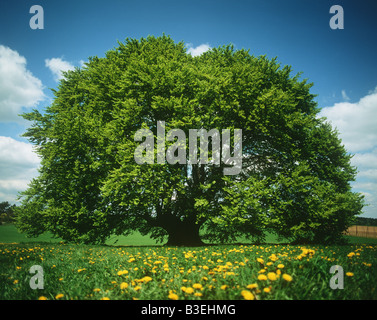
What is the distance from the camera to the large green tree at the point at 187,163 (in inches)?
465

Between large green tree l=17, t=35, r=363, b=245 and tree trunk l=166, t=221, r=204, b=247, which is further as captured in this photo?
tree trunk l=166, t=221, r=204, b=247

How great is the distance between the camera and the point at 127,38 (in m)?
15.6

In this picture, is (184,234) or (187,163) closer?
(187,163)

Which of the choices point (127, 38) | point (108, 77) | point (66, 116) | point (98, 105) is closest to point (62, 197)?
point (66, 116)

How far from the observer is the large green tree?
1180 cm

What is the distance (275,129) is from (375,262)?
406 inches

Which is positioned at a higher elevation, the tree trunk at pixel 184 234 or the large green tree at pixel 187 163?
the large green tree at pixel 187 163

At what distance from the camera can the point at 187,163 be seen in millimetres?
13539

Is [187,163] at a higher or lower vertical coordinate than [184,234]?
higher

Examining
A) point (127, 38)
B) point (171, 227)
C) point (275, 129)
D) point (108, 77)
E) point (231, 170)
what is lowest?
point (171, 227)

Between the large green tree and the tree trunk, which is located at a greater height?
the large green tree

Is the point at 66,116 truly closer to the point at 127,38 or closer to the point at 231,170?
the point at 127,38

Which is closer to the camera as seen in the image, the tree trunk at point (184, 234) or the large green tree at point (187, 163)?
the large green tree at point (187, 163)
